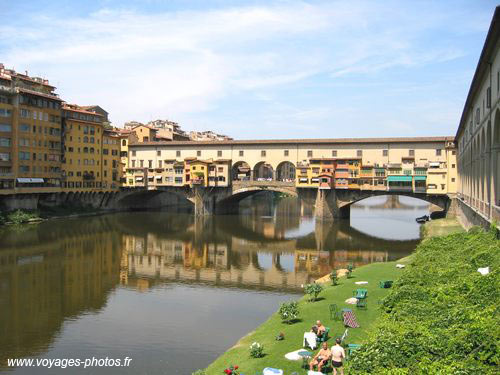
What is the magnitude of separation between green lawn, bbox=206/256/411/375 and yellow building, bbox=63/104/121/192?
59035mm

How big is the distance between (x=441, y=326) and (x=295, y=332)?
8459mm

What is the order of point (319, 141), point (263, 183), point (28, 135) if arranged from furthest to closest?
point (263, 183), point (319, 141), point (28, 135)

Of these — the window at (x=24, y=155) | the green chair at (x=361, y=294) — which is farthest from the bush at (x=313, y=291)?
the window at (x=24, y=155)

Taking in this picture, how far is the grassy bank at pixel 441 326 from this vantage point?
1065cm

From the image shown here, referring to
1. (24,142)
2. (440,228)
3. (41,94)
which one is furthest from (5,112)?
(440,228)

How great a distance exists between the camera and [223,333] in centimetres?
2403

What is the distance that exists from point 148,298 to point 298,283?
11.5 metres

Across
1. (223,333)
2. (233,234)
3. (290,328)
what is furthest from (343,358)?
(233,234)

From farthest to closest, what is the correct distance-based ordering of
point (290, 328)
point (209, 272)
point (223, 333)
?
point (209, 272) < point (223, 333) < point (290, 328)

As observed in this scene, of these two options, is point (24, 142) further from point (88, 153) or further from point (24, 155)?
point (88, 153)

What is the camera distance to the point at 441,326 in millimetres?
13055

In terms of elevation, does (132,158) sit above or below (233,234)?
above

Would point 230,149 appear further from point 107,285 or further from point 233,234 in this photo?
point 107,285

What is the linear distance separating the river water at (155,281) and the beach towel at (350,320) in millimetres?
5758
